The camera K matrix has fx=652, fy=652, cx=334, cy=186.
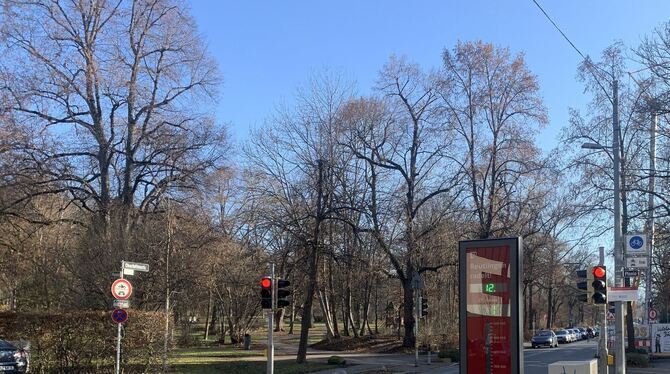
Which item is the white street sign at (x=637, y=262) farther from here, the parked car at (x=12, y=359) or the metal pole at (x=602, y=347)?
the parked car at (x=12, y=359)

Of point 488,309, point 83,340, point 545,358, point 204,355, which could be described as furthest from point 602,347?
point 545,358

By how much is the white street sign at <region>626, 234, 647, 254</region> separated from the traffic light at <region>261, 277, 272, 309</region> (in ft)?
37.0

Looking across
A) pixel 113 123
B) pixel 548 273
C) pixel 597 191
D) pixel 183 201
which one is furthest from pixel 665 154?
pixel 548 273

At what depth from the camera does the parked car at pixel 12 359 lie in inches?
793

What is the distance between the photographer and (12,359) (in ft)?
66.7

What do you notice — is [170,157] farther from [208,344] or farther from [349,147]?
Answer: [208,344]

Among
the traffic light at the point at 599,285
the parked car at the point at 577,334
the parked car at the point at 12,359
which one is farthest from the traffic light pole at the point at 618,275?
the parked car at the point at 577,334

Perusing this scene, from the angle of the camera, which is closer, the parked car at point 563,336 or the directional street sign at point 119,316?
the directional street sign at point 119,316

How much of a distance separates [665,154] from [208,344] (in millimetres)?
32234

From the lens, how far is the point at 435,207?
43.2 meters


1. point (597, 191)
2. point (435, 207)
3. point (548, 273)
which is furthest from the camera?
point (548, 273)

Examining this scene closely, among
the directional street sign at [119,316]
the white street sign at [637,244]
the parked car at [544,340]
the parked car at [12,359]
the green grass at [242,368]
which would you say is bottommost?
the parked car at [544,340]

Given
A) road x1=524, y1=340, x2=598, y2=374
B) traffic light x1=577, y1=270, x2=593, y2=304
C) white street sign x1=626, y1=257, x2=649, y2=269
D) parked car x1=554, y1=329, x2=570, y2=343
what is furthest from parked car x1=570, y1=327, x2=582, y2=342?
traffic light x1=577, y1=270, x2=593, y2=304

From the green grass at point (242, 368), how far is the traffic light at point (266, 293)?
20.8 ft
